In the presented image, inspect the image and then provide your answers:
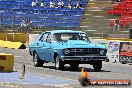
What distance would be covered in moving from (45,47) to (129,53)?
638cm

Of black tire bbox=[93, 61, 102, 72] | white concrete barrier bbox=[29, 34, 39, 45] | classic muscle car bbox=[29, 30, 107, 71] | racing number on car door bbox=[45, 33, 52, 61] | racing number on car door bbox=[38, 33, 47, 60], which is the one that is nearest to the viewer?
classic muscle car bbox=[29, 30, 107, 71]

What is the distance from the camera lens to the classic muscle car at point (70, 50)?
2077 cm

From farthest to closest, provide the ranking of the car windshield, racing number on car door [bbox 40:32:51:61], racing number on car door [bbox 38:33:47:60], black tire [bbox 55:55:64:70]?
racing number on car door [bbox 38:33:47:60] < racing number on car door [bbox 40:32:51:61] < the car windshield < black tire [bbox 55:55:64:70]

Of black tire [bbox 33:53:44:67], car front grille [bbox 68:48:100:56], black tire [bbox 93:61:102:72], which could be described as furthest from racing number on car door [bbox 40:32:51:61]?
black tire [bbox 93:61:102:72]

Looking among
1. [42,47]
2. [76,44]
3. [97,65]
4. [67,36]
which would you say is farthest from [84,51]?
[42,47]

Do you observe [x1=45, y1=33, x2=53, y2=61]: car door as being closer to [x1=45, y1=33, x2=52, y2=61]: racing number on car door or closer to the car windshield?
Answer: [x1=45, y1=33, x2=52, y2=61]: racing number on car door

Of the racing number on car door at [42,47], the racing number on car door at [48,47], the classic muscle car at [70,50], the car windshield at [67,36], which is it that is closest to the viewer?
the classic muscle car at [70,50]

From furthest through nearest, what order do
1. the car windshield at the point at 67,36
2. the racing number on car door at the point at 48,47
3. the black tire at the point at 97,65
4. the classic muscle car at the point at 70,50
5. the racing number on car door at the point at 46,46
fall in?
the racing number on car door at the point at 46,46, the racing number on car door at the point at 48,47, the car windshield at the point at 67,36, the black tire at the point at 97,65, the classic muscle car at the point at 70,50

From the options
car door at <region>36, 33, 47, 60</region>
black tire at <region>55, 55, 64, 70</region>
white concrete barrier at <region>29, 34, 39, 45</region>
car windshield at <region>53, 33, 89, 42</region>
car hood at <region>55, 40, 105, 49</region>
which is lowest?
white concrete barrier at <region>29, 34, 39, 45</region>

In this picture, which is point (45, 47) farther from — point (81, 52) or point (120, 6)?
point (120, 6)

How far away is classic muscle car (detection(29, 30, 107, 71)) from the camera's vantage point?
818 inches

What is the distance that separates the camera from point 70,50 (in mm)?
20766

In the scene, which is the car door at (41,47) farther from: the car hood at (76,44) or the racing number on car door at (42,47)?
the car hood at (76,44)

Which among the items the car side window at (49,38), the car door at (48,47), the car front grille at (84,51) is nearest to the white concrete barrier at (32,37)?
the car side window at (49,38)
